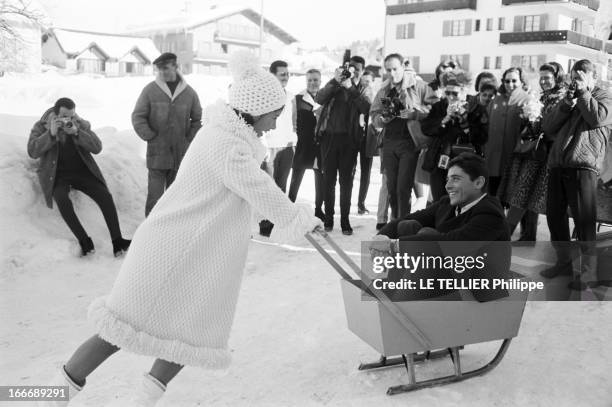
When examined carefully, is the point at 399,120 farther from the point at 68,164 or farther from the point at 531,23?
the point at 531,23

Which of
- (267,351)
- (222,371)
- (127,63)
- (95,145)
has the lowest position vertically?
(267,351)

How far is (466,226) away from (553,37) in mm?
29709

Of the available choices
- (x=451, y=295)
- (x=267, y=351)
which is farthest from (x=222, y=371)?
(x=451, y=295)

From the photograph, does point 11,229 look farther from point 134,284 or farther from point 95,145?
point 134,284

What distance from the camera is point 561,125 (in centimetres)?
521

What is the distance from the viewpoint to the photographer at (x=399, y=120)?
6602 mm

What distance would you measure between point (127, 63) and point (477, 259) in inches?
1641

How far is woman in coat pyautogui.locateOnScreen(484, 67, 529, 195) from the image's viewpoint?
6.35 m

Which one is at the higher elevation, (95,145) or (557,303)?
(95,145)

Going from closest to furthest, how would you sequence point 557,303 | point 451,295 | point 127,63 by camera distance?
point 451,295, point 557,303, point 127,63

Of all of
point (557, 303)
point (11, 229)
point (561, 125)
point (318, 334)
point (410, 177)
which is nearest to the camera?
point (318, 334)

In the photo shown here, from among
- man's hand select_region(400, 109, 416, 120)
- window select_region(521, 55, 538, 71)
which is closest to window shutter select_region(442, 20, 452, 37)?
window select_region(521, 55, 538, 71)

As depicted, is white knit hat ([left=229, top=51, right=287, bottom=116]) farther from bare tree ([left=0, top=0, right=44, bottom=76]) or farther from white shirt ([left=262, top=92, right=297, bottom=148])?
bare tree ([left=0, top=0, right=44, bottom=76])

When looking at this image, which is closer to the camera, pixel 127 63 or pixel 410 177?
pixel 410 177
